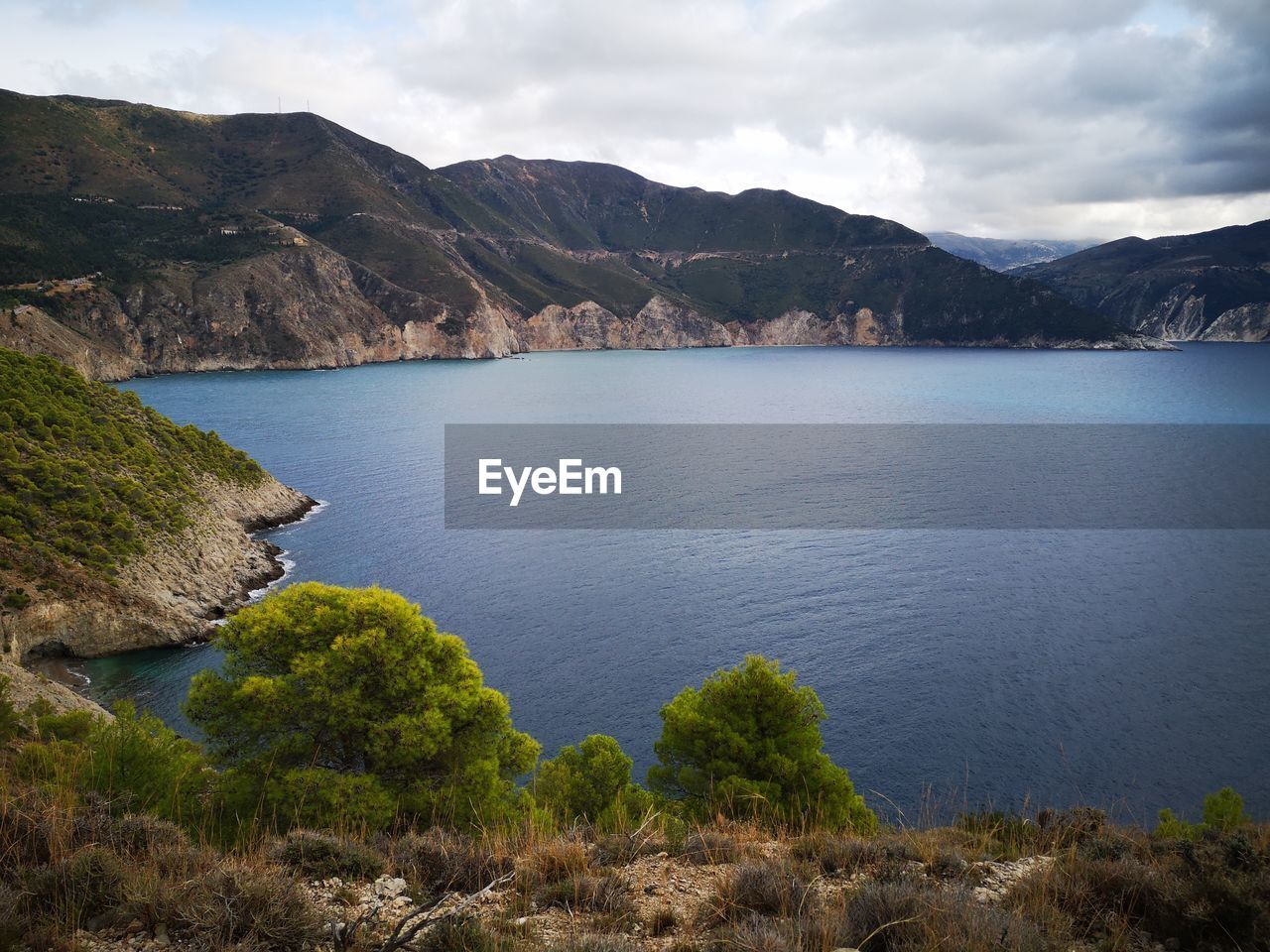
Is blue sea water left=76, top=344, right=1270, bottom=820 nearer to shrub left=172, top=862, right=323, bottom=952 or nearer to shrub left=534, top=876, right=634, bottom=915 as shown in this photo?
shrub left=534, top=876, right=634, bottom=915

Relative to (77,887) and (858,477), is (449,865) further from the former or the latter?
(858,477)

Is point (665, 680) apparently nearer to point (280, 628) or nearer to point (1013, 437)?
point (280, 628)

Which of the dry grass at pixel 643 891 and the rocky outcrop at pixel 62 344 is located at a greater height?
the rocky outcrop at pixel 62 344

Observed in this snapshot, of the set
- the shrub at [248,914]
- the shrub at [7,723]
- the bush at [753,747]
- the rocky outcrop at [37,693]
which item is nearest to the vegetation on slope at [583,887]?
the shrub at [248,914]

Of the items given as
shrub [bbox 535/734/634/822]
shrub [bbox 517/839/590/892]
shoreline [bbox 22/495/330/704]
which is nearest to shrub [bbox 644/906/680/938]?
shrub [bbox 517/839/590/892]

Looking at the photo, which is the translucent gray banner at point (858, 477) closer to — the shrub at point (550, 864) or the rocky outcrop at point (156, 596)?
the rocky outcrop at point (156, 596)
